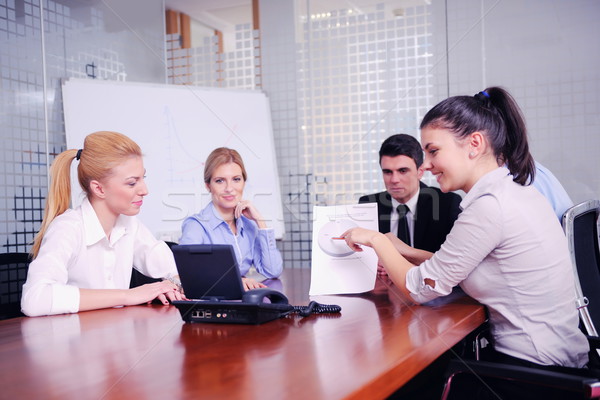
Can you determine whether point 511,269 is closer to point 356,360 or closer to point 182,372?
point 356,360

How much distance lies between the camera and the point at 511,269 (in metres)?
1.46

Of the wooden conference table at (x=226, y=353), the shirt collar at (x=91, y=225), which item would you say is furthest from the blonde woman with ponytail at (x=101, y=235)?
the wooden conference table at (x=226, y=353)

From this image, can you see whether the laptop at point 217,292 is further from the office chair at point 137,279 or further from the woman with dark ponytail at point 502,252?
the office chair at point 137,279

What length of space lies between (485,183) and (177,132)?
2.84 meters

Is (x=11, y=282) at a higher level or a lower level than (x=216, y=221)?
lower

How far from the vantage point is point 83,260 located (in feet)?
6.36

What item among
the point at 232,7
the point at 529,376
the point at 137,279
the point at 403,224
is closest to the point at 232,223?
the point at 137,279

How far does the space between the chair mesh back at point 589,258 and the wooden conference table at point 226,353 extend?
0.44 meters

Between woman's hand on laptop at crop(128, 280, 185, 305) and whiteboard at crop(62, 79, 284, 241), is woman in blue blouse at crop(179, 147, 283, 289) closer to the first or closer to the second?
woman's hand on laptop at crop(128, 280, 185, 305)

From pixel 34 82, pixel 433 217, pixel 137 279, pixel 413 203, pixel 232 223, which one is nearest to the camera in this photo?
pixel 137 279

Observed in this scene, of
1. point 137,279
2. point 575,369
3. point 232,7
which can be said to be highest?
point 232,7

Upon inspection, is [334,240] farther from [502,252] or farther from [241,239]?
[241,239]

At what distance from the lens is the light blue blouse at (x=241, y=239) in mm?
2623

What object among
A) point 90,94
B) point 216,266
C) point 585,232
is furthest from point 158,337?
point 90,94
